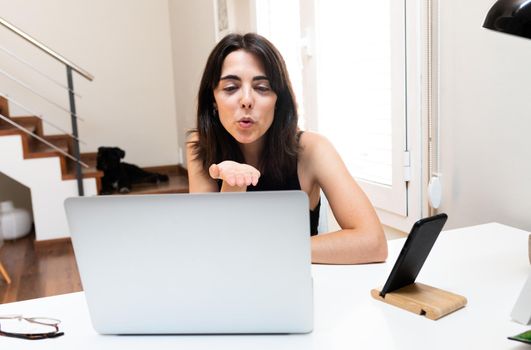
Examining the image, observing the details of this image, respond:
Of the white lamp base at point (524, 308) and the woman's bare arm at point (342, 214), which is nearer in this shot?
the white lamp base at point (524, 308)

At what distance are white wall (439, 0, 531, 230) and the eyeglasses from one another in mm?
1101

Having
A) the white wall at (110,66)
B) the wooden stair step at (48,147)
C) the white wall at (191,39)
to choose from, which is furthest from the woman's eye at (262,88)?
the white wall at (110,66)

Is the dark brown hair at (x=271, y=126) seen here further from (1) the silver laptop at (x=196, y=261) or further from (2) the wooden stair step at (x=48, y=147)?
(2) the wooden stair step at (x=48, y=147)

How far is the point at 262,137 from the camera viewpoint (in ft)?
5.07

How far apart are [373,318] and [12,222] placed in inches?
153

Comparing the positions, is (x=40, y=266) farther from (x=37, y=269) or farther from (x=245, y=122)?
(x=245, y=122)

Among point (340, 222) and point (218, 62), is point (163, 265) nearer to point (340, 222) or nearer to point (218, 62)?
point (340, 222)

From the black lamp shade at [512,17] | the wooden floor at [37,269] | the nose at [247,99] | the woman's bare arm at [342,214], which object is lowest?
the wooden floor at [37,269]

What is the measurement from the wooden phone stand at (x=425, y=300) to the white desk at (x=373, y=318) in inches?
0.4

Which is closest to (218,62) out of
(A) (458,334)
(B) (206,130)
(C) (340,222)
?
(B) (206,130)

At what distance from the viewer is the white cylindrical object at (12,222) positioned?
3.94 metres

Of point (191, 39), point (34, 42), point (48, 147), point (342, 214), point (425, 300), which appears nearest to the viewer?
point (425, 300)

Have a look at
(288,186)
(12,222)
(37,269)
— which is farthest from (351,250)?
(12,222)

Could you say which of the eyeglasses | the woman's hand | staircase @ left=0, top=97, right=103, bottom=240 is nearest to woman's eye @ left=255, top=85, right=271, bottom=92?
the woman's hand
